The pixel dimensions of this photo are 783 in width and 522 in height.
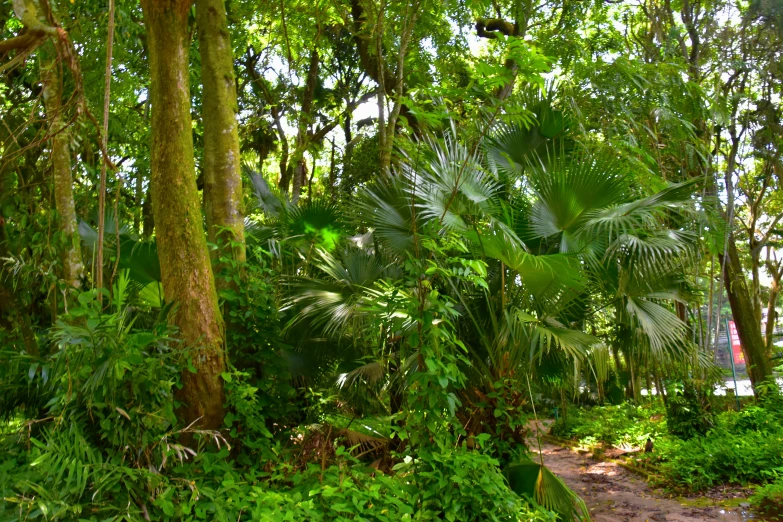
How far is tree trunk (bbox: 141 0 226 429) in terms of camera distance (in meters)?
4.00

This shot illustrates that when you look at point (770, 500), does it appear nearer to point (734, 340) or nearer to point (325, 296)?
point (325, 296)

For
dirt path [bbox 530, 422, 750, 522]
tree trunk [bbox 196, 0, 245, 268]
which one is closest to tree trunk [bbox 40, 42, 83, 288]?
tree trunk [bbox 196, 0, 245, 268]

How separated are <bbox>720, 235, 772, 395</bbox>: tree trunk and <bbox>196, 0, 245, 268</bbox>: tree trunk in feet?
28.7

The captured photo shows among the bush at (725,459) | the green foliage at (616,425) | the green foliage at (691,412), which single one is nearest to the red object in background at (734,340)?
the green foliage at (616,425)

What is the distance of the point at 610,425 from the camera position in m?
11.3

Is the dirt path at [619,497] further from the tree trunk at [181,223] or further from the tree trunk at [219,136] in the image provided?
the tree trunk at [219,136]

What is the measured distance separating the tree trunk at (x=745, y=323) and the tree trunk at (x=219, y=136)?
8.76 meters

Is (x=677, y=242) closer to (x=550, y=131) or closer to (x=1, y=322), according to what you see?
(x=550, y=131)

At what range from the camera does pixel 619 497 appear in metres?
7.36

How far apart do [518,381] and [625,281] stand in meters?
1.50

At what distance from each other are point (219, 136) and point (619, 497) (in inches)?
240

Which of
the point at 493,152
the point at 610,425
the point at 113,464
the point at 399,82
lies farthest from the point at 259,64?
the point at 113,464

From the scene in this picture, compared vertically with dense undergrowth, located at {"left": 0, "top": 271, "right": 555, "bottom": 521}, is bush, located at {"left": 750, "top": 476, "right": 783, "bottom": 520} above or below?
below

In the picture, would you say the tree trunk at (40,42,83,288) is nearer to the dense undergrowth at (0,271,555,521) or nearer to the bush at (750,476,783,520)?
the dense undergrowth at (0,271,555,521)
